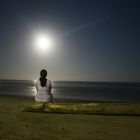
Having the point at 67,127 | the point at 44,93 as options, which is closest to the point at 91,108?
the point at 44,93

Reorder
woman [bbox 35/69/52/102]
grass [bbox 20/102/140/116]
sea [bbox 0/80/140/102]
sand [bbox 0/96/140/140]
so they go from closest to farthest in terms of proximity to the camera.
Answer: sand [bbox 0/96/140/140] → grass [bbox 20/102/140/116] → woman [bbox 35/69/52/102] → sea [bbox 0/80/140/102]

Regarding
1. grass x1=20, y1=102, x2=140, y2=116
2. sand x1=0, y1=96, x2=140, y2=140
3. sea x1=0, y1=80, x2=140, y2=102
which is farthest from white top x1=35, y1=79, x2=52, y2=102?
sea x1=0, y1=80, x2=140, y2=102

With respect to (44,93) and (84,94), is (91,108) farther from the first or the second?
(84,94)

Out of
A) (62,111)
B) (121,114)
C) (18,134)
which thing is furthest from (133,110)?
(18,134)

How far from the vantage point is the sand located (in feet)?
22.1

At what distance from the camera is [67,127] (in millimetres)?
7812

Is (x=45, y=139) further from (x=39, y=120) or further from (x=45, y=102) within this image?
(x=45, y=102)

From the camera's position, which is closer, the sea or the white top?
the white top

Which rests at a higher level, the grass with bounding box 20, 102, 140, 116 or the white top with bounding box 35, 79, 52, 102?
the white top with bounding box 35, 79, 52, 102

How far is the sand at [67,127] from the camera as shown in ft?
22.1

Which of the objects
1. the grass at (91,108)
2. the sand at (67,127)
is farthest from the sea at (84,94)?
the sand at (67,127)

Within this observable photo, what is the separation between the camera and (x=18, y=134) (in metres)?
6.82

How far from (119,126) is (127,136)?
1.29m

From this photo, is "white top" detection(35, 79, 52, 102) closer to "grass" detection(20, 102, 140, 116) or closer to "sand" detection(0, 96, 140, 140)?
"grass" detection(20, 102, 140, 116)
